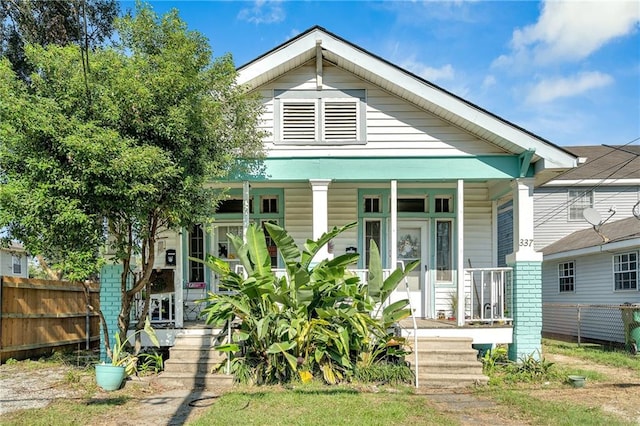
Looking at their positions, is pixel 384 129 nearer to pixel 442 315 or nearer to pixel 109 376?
pixel 442 315

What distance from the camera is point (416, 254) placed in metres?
11.4

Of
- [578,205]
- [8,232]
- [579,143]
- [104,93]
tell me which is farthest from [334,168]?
[579,143]

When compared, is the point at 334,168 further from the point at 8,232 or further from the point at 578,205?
the point at 578,205

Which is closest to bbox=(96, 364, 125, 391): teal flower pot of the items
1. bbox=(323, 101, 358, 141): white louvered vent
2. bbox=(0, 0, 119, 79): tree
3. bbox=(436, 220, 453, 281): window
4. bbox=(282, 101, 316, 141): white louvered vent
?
bbox=(282, 101, 316, 141): white louvered vent

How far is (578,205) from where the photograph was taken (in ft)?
65.7

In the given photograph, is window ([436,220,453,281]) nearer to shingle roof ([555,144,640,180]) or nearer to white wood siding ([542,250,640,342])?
white wood siding ([542,250,640,342])

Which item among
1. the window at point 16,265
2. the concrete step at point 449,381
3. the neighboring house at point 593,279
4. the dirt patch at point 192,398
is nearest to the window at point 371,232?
the concrete step at point 449,381

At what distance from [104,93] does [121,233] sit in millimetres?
2135

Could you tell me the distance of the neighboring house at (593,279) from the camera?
1367 cm

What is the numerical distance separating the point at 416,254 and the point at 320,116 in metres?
3.79

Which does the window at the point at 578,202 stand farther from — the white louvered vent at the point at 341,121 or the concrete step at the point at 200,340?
the concrete step at the point at 200,340

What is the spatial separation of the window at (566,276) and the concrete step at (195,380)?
517 inches

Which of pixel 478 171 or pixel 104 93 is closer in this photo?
pixel 104 93

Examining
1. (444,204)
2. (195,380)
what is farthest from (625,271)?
(195,380)
